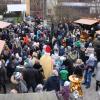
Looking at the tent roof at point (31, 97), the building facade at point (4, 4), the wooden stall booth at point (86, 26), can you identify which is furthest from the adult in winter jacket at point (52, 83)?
the building facade at point (4, 4)

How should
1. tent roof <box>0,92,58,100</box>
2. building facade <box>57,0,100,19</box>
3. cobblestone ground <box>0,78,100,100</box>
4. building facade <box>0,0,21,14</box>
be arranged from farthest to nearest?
building facade <box>0,0,21,14</box>, building facade <box>57,0,100,19</box>, cobblestone ground <box>0,78,100,100</box>, tent roof <box>0,92,58,100</box>

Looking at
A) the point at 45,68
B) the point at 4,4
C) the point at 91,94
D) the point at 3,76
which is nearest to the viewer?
the point at 3,76

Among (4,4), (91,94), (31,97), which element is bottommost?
(4,4)

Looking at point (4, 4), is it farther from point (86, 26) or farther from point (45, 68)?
point (45, 68)

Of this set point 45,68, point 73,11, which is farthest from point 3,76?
point 73,11

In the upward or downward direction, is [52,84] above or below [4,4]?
above

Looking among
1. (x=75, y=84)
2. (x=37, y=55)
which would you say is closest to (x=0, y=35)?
(x=37, y=55)

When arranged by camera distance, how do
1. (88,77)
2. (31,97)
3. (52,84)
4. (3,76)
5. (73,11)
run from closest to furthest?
(31,97)
(52,84)
(3,76)
(88,77)
(73,11)

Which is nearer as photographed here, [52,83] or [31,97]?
[31,97]

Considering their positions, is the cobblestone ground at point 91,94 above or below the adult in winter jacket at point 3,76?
below

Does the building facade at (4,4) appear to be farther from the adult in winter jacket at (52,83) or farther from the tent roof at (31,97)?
the tent roof at (31,97)

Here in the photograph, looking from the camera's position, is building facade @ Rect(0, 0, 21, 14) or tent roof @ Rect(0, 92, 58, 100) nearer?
tent roof @ Rect(0, 92, 58, 100)

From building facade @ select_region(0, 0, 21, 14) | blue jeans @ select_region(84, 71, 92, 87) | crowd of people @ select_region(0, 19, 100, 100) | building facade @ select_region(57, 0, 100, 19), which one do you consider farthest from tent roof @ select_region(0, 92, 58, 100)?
building facade @ select_region(0, 0, 21, 14)

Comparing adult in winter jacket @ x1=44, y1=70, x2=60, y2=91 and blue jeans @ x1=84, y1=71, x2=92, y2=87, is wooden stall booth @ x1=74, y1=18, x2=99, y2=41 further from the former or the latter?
adult in winter jacket @ x1=44, y1=70, x2=60, y2=91
